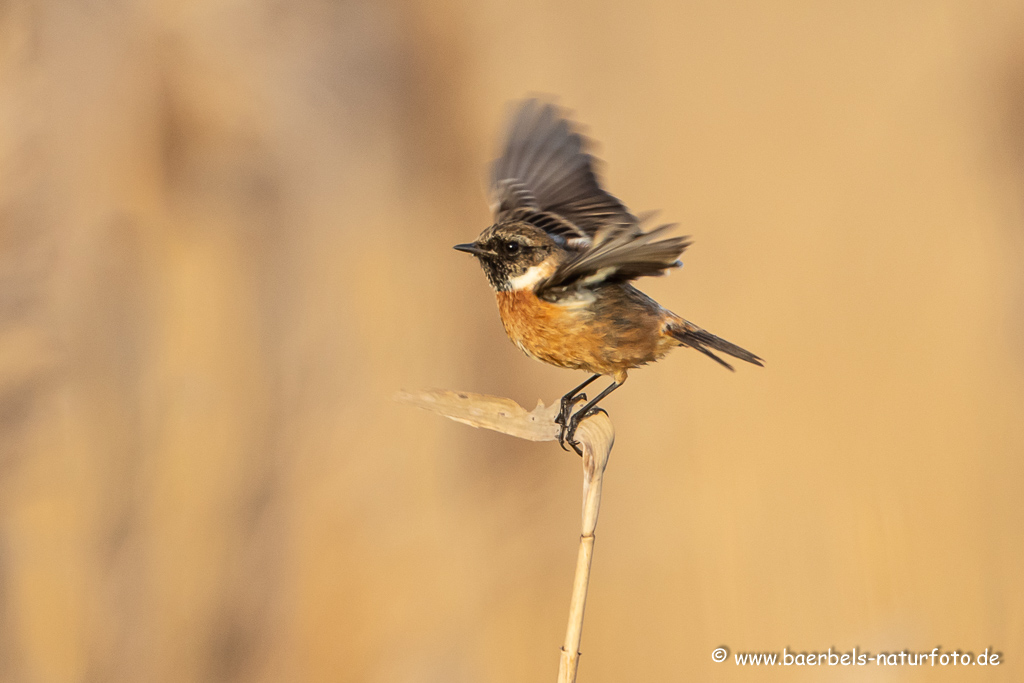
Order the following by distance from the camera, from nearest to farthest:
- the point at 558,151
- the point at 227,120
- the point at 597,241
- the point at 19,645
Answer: the point at 597,241 < the point at 558,151 < the point at 19,645 < the point at 227,120

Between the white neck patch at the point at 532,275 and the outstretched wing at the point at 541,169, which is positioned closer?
the white neck patch at the point at 532,275

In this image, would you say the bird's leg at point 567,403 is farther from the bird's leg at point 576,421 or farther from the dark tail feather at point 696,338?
the dark tail feather at point 696,338

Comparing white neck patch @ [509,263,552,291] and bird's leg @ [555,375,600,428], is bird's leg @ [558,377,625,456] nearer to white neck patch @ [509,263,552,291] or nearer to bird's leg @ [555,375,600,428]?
bird's leg @ [555,375,600,428]

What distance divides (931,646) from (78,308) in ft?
4.54

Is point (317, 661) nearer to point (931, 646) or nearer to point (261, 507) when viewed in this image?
point (261, 507)

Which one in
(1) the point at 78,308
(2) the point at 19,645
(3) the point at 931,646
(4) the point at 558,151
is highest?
(4) the point at 558,151

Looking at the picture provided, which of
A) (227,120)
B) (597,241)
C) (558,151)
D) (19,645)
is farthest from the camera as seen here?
(227,120)

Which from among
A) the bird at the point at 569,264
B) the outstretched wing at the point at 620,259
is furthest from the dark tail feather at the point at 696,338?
the outstretched wing at the point at 620,259

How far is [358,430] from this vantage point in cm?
121

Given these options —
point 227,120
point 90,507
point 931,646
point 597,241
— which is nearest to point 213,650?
point 90,507

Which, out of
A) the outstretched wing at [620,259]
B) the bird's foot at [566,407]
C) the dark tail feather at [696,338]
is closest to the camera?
the outstretched wing at [620,259]

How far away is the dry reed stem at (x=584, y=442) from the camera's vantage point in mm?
579

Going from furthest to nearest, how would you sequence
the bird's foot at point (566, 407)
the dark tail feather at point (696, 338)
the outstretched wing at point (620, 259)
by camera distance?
the bird's foot at point (566, 407) < the dark tail feather at point (696, 338) < the outstretched wing at point (620, 259)

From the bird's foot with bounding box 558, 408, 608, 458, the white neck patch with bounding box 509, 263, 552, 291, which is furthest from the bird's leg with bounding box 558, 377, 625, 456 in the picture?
the white neck patch with bounding box 509, 263, 552, 291
